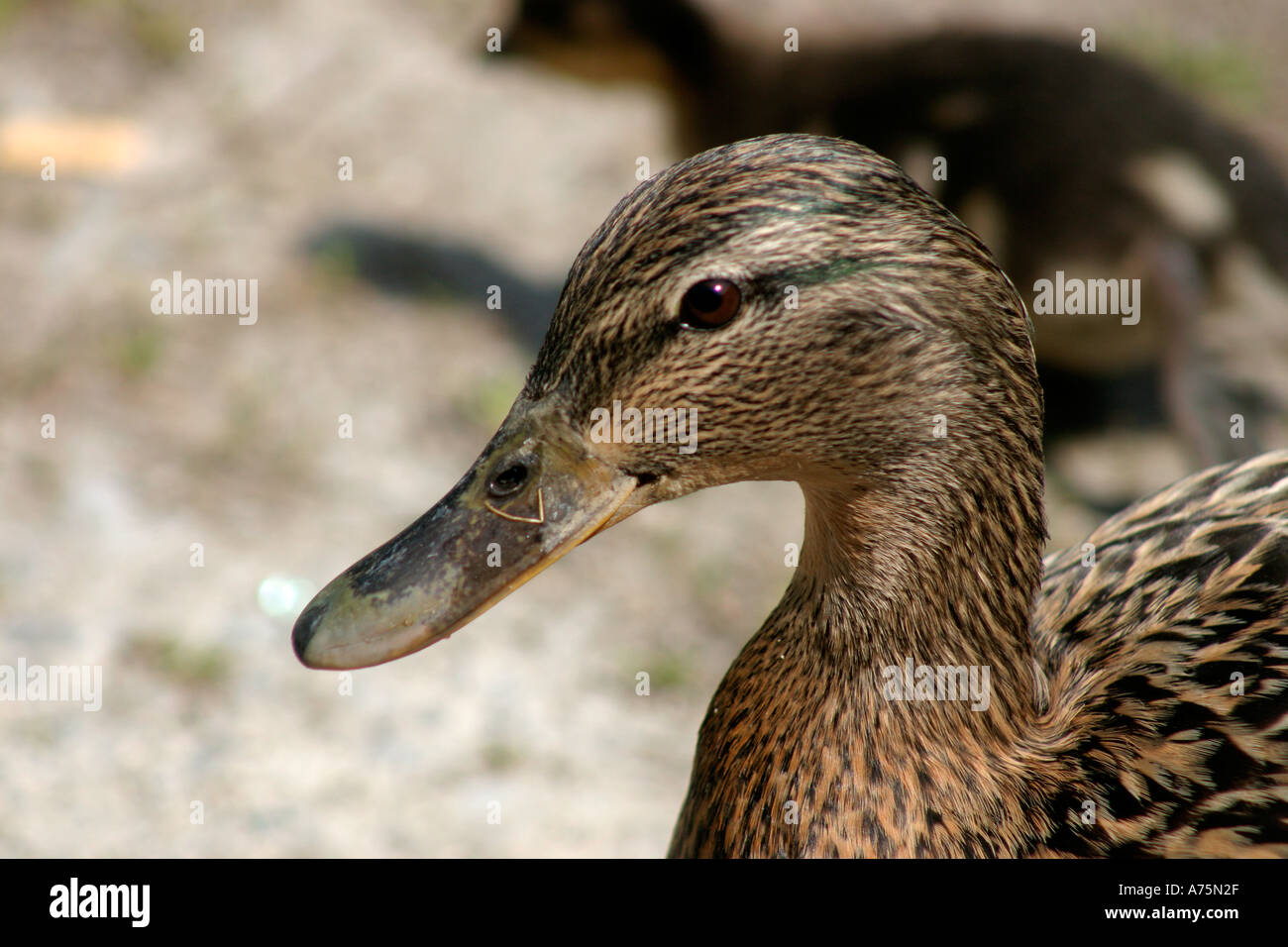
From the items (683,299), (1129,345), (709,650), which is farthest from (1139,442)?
(683,299)

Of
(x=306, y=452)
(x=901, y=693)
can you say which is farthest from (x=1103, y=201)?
(x=901, y=693)

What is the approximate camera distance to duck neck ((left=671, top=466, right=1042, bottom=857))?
1673 millimetres

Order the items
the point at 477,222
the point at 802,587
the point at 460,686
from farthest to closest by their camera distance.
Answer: the point at 477,222 < the point at 460,686 < the point at 802,587

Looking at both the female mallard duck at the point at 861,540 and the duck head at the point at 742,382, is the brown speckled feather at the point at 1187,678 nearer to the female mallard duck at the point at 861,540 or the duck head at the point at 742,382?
the female mallard duck at the point at 861,540

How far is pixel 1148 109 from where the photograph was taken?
4.16m

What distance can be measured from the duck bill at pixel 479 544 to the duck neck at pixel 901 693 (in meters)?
0.30

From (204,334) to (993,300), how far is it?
9.97ft

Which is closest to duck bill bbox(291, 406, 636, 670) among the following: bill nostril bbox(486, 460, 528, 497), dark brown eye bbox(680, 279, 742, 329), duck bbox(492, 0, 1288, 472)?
bill nostril bbox(486, 460, 528, 497)

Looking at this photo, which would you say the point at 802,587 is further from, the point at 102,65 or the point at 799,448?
the point at 102,65

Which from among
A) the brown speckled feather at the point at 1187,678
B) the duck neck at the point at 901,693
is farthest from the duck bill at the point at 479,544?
the brown speckled feather at the point at 1187,678

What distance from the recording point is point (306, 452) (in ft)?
12.3

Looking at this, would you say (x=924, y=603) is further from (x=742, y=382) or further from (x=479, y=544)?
(x=479, y=544)

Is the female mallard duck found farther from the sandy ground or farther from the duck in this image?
the duck

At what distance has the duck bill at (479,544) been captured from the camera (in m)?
1.59
